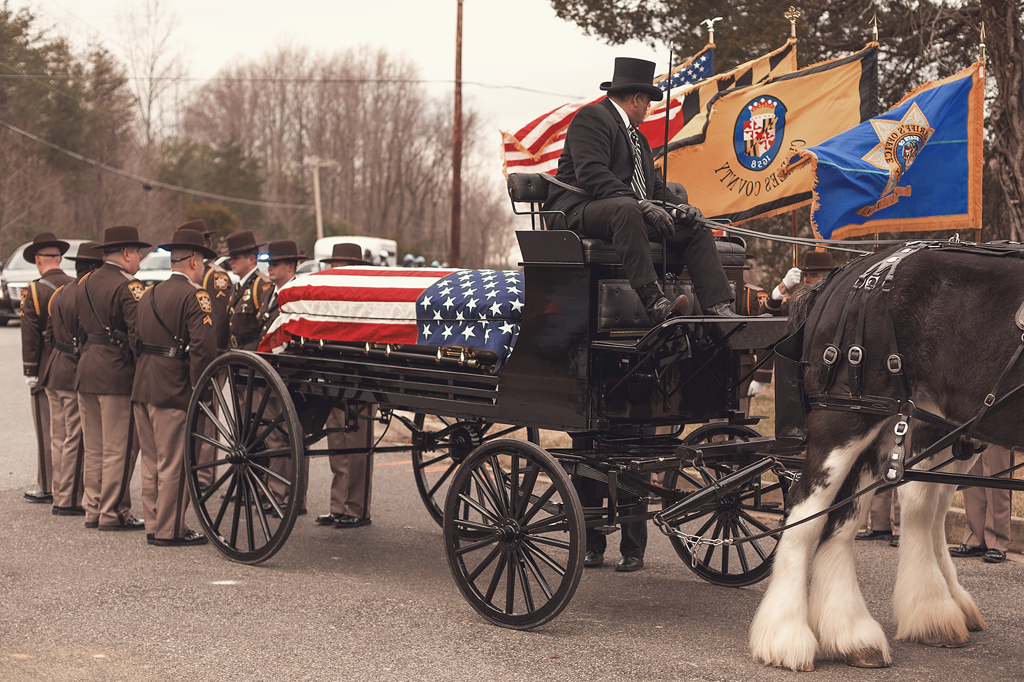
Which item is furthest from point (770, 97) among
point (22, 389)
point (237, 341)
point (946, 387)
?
point (22, 389)

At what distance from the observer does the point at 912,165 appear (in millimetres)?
8180

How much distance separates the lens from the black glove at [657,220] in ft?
16.8

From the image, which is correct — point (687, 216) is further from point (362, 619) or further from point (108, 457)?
point (108, 457)

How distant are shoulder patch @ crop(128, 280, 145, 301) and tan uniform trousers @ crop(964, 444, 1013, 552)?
5850 millimetres

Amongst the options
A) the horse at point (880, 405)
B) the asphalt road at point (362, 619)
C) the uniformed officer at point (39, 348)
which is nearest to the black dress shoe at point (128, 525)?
the asphalt road at point (362, 619)

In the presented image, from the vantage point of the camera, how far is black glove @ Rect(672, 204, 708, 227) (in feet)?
17.2

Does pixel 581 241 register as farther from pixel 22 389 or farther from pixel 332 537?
pixel 22 389

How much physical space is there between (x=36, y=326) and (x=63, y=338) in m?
0.50

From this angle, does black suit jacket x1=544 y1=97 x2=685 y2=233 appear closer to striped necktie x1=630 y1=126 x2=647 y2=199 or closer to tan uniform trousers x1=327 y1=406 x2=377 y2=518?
striped necktie x1=630 y1=126 x2=647 y2=199

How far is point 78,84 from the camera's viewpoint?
147 feet

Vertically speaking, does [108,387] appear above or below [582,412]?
below

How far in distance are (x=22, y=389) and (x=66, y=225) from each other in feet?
107

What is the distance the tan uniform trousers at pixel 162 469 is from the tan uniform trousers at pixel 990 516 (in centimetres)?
516

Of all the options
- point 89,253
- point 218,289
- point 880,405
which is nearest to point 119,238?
point 89,253
